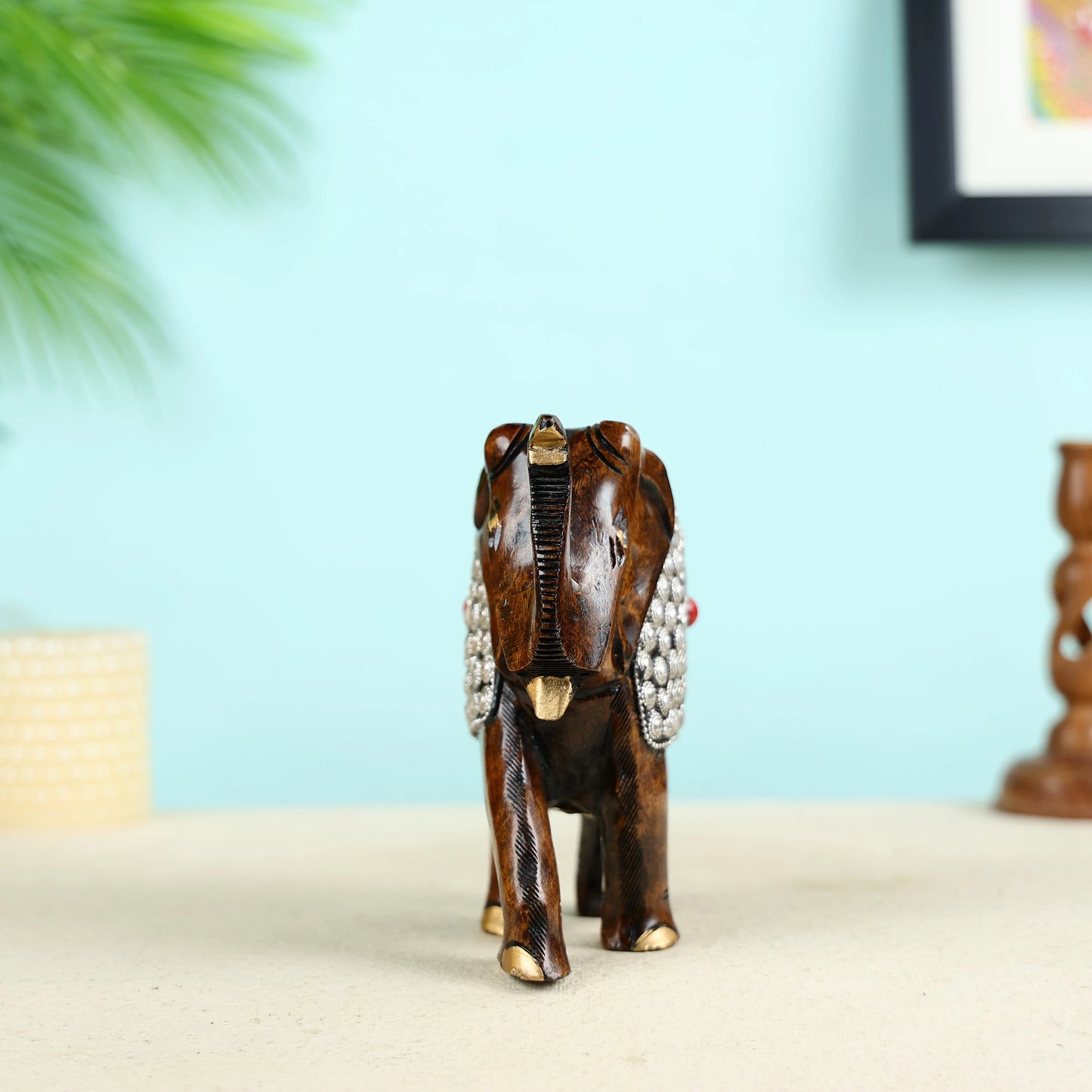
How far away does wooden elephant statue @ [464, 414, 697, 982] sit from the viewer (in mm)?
720

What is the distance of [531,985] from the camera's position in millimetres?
720

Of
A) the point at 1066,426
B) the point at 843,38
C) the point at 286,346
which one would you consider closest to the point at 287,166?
the point at 286,346

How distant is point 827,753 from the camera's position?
4.90 feet

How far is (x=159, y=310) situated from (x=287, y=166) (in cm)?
21

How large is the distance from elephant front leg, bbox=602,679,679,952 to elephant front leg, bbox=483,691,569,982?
0.05 m

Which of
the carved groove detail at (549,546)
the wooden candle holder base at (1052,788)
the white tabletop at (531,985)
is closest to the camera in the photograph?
the white tabletop at (531,985)

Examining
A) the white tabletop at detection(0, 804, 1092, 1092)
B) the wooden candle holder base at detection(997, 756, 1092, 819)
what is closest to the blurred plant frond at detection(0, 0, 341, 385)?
the white tabletop at detection(0, 804, 1092, 1092)

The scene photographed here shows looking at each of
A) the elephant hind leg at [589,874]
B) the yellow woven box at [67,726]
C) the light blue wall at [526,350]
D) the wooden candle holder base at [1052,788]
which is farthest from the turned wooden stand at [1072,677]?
the yellow woven box at [67,726]

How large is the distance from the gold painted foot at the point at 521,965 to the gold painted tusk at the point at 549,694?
13 cm

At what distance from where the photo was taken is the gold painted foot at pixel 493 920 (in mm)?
844

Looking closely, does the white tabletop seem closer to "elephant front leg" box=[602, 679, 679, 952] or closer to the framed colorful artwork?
"elephant front leg" box=[602, 679, 679, 952]

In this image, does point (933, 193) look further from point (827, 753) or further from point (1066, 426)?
point (827, 753)

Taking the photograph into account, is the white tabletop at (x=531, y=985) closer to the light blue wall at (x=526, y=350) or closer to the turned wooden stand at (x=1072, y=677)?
the turned wooden stand at (x=1072, y=677)

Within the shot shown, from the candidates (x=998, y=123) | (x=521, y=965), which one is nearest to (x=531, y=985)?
(x=521, y=965)
